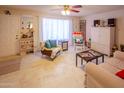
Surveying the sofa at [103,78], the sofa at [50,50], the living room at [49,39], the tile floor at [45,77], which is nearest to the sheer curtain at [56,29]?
the living room at [49,39]

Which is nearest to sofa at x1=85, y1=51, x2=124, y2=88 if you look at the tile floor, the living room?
the living room

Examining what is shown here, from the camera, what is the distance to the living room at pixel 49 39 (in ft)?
11.6

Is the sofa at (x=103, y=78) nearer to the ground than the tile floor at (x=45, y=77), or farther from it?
farther from it

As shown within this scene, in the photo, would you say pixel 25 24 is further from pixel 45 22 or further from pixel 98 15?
pixel 98 15

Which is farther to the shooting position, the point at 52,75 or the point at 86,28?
the point at 86,28

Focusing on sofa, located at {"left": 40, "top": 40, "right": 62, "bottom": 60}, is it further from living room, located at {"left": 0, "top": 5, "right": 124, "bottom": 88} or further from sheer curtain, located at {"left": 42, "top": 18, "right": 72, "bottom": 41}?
sheer curtain, located at {"left": 42, "top": 18, "right": 72, "bottom": 41}

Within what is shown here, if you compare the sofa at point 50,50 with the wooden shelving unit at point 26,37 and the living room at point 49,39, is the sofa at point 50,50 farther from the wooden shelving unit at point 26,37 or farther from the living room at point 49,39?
the wooden shelving unit at point 26,37

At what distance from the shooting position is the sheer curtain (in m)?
7.65

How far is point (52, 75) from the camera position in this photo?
390 cm

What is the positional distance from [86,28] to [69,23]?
1.18 metres

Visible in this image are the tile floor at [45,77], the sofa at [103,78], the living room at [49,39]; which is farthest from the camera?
the living room at [49,39]

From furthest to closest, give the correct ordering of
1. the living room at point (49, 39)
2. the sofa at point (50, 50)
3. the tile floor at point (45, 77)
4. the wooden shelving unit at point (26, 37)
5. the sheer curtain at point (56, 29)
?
the sheer curtain at point (56, 29) < the wooden shelving unit at point (26, 37) < the sofa at point (50, 50) < the living room at point (49, 39) < the tile floor at point (45, 77)
